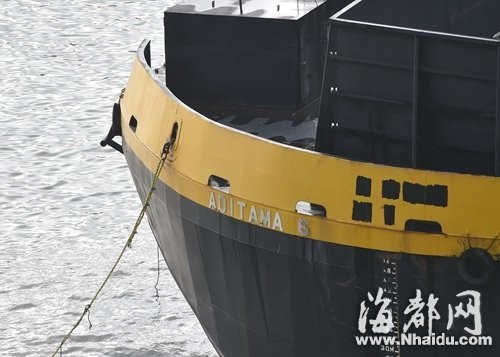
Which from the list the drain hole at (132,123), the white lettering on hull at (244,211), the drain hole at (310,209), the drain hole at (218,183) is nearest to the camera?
the drain hole at (310,209)

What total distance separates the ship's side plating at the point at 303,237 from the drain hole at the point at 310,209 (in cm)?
5

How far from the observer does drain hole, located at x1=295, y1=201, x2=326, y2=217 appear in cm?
1159

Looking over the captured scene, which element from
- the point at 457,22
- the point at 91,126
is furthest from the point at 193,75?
the point at 91,126

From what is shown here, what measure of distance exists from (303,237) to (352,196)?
2.27 ft

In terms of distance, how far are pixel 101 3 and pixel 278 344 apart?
2264 cm

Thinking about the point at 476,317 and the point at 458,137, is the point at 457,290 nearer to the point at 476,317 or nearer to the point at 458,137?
the point at 476,317

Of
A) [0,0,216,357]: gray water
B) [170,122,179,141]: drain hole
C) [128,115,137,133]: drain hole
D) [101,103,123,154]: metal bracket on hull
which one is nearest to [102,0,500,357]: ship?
[170,122,179,141]: drain hole

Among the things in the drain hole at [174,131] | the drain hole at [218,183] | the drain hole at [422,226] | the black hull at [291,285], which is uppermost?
the drain hole at [174,131]

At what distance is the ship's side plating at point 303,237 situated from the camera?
11.0 metres

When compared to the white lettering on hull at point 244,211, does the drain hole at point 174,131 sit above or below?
above

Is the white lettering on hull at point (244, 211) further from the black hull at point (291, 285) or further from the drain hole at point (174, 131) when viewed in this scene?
the drain hole at point (174, 131)

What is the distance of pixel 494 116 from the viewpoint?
36.2ft

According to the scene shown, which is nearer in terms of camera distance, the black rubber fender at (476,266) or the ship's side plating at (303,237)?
the black rubber fender at (476,266)

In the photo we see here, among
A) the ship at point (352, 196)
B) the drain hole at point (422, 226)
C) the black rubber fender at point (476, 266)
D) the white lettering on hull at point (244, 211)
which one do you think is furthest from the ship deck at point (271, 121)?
the black rubber fender at point (476, 266)
